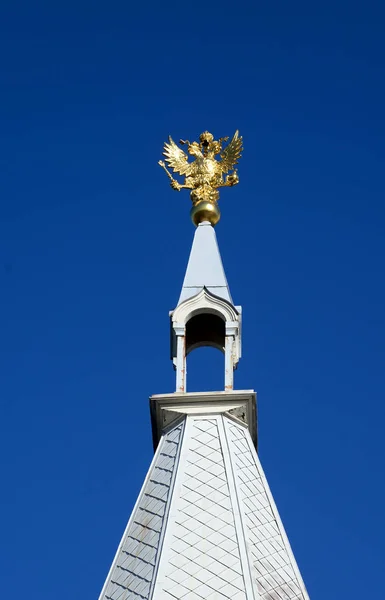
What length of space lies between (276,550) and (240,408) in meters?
3.69

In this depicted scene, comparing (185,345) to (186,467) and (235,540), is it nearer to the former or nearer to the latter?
(186,467)

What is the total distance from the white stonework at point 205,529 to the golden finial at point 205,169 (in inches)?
236

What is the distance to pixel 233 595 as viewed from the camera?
1016 inches

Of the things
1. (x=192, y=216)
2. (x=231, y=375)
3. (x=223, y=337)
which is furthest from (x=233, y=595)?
(x=192, y=216)

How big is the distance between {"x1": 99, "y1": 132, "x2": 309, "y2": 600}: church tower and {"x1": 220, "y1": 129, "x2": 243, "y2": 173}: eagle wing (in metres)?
2.44

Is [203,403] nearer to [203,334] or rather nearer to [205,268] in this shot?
[203,334]

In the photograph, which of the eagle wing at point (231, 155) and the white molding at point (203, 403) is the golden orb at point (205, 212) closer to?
the eagle wing at point (231, 155)

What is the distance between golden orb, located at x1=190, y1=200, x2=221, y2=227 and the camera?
34812 millimetres

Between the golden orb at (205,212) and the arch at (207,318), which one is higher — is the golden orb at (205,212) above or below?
above

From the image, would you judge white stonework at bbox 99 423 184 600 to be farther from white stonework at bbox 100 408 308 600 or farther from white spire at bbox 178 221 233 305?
white spire at bbox 178 221 233 305

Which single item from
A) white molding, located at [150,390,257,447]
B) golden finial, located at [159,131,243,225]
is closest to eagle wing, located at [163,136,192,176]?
golden finial, located at [159,131,243,225]

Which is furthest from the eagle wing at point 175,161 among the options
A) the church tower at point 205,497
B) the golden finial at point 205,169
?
the church tower at point 205,497

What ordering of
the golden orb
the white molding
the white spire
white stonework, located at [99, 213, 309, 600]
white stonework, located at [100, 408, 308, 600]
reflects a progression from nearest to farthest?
white stonework, located at [100, 408, 308, 600] < white stonework, located at [99, 213, 309, 600] < the white molding < the white spire < the golden orb

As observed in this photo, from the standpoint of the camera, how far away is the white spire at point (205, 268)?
32812mm
